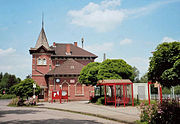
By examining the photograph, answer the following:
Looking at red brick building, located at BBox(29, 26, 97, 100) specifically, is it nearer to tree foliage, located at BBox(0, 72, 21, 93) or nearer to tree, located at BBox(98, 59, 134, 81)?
tree, located at BBox(98, 59, 134, 81)

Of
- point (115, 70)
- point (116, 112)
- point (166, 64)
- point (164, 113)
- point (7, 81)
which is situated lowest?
point (116, 112)

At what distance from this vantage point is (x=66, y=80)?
36562 millimetres

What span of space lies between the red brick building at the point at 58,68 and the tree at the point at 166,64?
24.3 meters

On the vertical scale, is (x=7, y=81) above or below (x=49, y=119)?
above

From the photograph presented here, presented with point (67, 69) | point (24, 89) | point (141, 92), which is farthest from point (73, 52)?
point (24, 89)

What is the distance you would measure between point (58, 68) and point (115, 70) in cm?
1689

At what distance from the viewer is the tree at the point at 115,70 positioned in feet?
75.3

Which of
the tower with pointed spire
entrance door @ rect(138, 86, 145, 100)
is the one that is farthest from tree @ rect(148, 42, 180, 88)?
the tower with pointed spire

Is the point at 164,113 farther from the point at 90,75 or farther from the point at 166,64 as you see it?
the point at 90,75

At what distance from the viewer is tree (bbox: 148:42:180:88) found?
7.30m

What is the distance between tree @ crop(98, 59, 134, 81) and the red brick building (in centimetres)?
1043

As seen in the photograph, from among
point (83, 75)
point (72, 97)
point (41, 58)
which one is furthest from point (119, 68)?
point (41, 58)

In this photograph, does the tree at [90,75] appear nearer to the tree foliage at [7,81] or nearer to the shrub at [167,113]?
the shrub at [167,113]

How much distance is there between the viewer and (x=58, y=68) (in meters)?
37.2
